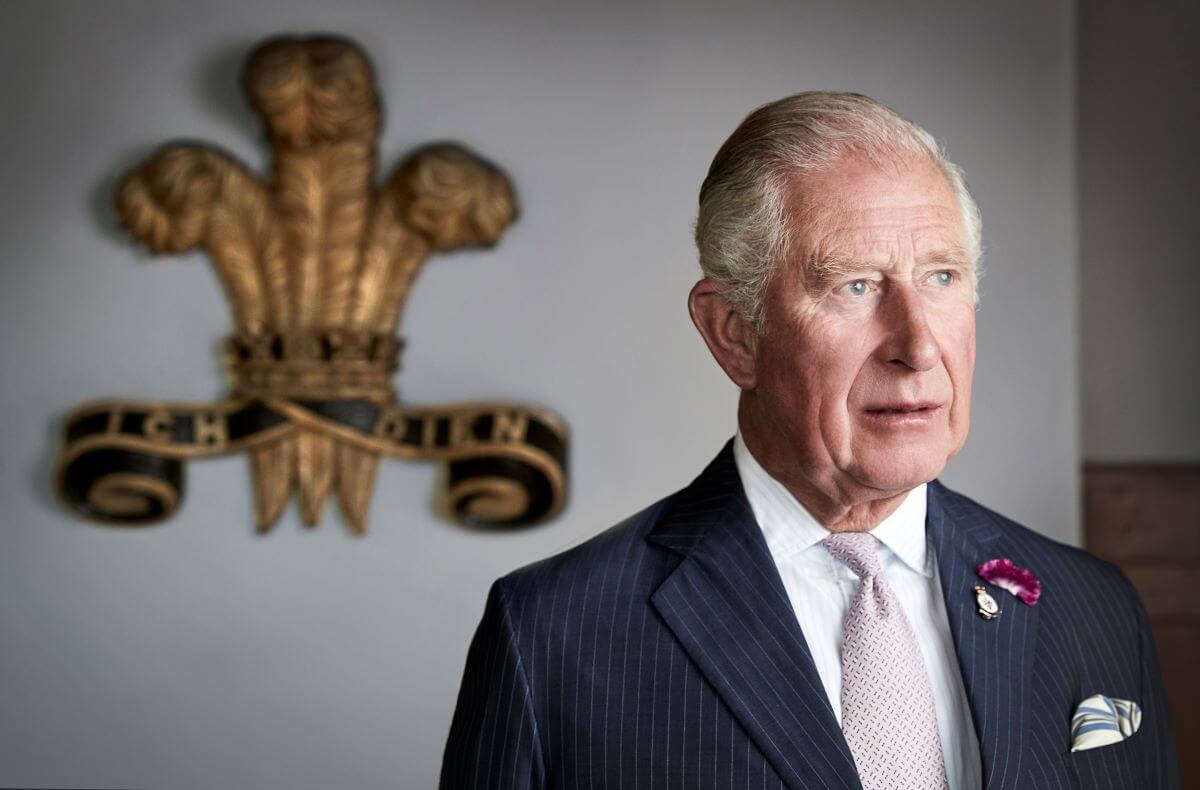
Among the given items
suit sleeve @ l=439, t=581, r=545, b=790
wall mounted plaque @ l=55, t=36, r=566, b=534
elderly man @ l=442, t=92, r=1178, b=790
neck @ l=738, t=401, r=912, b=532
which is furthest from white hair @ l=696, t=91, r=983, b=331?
wall mounted plaque @ l=55, t=36, r=566, b=534

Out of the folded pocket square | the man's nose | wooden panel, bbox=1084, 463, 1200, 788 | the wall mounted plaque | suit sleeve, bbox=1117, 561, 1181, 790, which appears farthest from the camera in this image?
wooden panel, bbox=1084, 463, 1200, 788

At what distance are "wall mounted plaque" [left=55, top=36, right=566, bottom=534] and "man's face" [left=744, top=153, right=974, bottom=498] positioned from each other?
127 cm

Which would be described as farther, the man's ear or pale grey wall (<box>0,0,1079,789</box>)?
pale grey wall (<box>0,0,1079,789</box>)

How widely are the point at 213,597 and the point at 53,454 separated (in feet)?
1.34

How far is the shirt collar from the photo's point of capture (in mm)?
1099

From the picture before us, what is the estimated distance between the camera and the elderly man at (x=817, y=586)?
3.30 ft

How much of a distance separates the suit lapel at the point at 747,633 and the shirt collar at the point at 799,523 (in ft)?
0.05

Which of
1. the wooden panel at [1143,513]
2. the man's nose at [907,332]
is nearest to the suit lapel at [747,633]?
the man's nose at [907,332]

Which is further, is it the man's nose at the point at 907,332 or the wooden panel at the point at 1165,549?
the wooden panel at the point at 1165,549

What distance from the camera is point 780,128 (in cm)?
106

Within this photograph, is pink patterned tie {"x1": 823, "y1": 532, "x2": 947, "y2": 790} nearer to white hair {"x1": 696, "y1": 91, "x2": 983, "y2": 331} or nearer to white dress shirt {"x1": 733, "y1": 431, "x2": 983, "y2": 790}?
white dress shirt {"x1": 733, "y1": 431, "x2": 983, "y2": 790}

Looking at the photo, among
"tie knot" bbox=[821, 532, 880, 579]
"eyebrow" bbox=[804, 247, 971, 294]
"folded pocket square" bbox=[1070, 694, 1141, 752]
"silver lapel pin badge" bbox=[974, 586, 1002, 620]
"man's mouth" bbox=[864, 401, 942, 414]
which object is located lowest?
"folded pocket square" bbox=[1070, 694, 1141, 752]

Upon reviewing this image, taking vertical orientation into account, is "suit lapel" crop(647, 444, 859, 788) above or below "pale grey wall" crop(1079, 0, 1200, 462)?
below

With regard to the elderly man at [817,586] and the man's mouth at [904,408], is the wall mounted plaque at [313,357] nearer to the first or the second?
the elderly man at [817,586]
